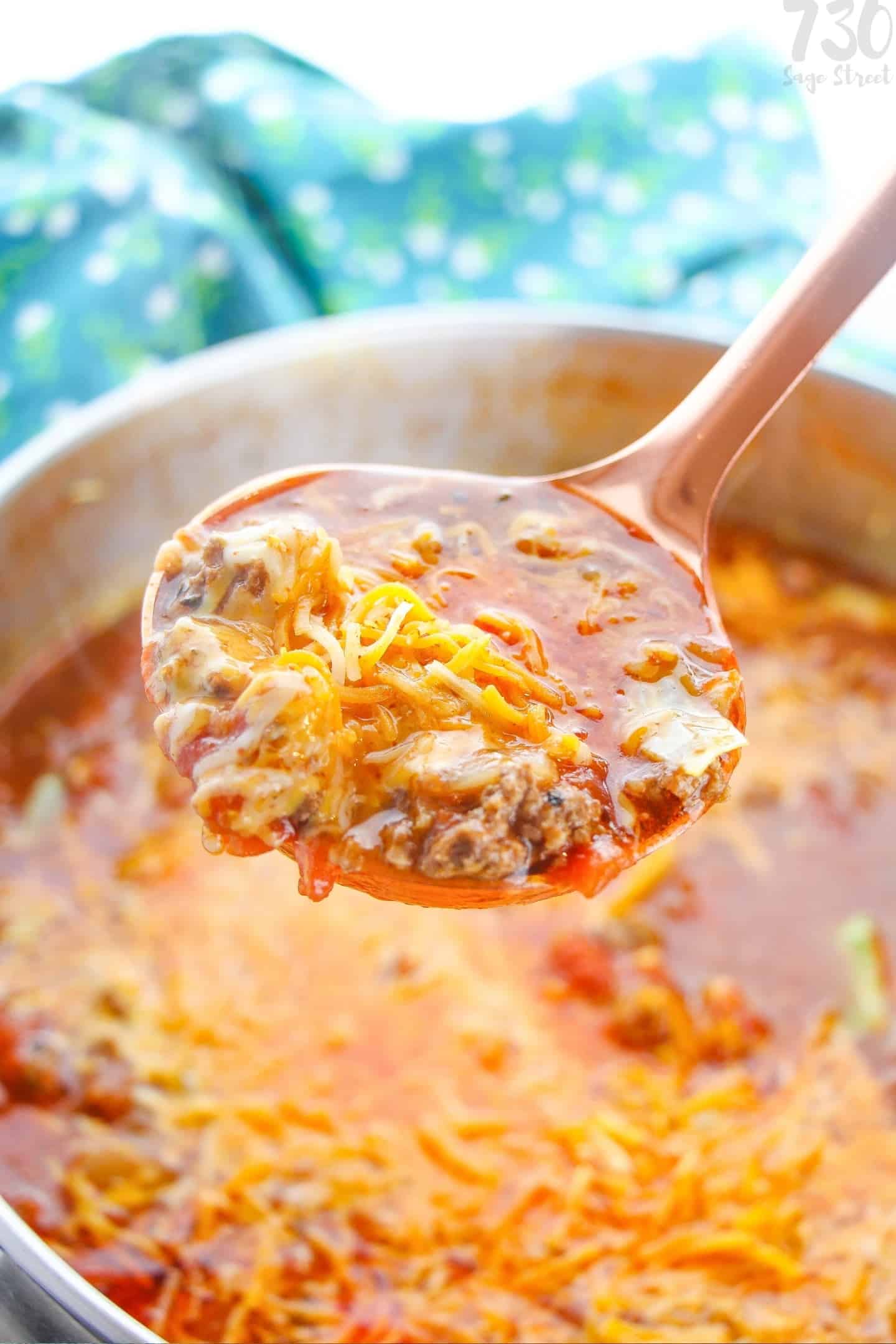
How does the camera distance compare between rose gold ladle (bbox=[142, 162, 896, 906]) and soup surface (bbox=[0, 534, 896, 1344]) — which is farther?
soup surface (bbox=[0, 534, 896, 1344])

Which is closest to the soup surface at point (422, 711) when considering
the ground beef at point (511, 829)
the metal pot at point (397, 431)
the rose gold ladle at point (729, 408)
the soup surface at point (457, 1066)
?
the ground beef at point (511, 829)

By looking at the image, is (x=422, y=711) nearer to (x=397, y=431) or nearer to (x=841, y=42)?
(x=397, y=431)

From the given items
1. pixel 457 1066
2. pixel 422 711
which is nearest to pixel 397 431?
pixel 457 1066

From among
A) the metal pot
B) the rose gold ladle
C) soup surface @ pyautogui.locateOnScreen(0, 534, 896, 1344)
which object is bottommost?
soup surface @ pyautogui.locateOnScreen(0, 534, 896, 1344)

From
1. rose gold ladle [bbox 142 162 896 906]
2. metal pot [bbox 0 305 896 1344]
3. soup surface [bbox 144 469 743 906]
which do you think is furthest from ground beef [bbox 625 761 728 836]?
metal pot [bbox 0 305 896 1344]

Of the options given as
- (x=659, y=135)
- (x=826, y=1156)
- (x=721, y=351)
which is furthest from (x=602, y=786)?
(x=659, y=135)

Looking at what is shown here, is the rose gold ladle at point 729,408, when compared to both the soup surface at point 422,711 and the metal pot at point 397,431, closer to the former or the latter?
the soup surface at point 422,711

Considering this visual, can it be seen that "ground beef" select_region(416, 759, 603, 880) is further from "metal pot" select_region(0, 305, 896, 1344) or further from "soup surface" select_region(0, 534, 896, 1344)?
"metal pot" select_region(0, 305, 896, 1344)
